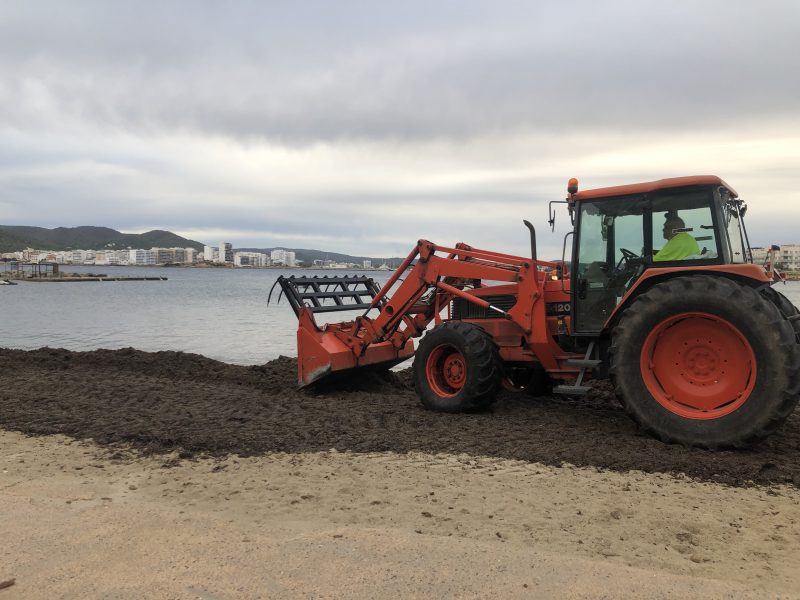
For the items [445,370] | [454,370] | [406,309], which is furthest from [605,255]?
[406,309]

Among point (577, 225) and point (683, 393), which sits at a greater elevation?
point (577, 225)

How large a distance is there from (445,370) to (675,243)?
3082mm

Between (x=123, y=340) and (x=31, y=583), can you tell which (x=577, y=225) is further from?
(x=123, y=340)

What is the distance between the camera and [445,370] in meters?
7.93

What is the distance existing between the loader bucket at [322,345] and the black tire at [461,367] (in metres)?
1.41

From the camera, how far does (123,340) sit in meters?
19.4

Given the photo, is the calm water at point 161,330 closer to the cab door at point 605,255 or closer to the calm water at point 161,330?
the calm water at point 161,330

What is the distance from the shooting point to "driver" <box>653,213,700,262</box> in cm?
615

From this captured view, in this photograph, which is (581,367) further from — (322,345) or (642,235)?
(322,345)

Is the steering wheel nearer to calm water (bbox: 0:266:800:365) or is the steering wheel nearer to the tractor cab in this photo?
the tractor cab

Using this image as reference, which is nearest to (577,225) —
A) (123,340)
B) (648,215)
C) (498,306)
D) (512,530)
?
(648,215)

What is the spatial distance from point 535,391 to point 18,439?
614 centimetres

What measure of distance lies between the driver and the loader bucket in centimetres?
418

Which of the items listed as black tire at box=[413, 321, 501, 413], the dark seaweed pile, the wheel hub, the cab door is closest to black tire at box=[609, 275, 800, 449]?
the dark seaweed pile
